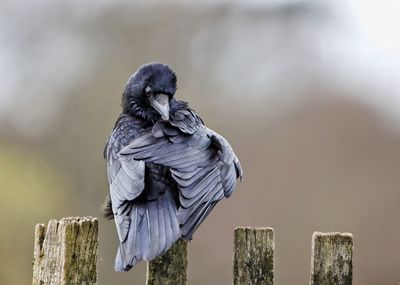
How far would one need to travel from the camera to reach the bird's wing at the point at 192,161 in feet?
10.4

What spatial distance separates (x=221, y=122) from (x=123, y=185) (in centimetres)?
725

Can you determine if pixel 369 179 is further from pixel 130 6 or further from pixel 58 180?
pixel 130 6

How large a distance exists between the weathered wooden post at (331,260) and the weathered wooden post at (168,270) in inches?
18.2

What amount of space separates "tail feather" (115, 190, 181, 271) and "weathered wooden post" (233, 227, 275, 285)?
223mm

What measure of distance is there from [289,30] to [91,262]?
10893 millimetres

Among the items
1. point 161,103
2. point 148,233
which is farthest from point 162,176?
point 161,103

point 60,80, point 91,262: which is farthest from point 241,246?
point 60,80

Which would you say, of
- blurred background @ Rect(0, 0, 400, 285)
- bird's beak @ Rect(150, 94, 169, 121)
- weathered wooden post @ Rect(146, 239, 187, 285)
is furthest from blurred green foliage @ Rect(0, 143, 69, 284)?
weathered wooden post @ Rect(146, 239, 187, 285)

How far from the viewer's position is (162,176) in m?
3.31

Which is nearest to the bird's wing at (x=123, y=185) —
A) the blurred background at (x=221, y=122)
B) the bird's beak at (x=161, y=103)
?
the bird's beak at (x=161, y=103)

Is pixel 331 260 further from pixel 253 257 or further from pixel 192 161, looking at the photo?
pixel 192 161

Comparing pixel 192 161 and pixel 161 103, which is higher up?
pixel 161 103

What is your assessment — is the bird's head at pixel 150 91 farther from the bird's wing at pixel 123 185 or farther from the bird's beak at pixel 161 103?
the bird's wing at pixel 123 185

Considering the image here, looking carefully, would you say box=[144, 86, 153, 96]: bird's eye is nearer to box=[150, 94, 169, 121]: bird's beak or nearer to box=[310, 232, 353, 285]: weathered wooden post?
box=[150, 94, 169, 121]: bird's beak
